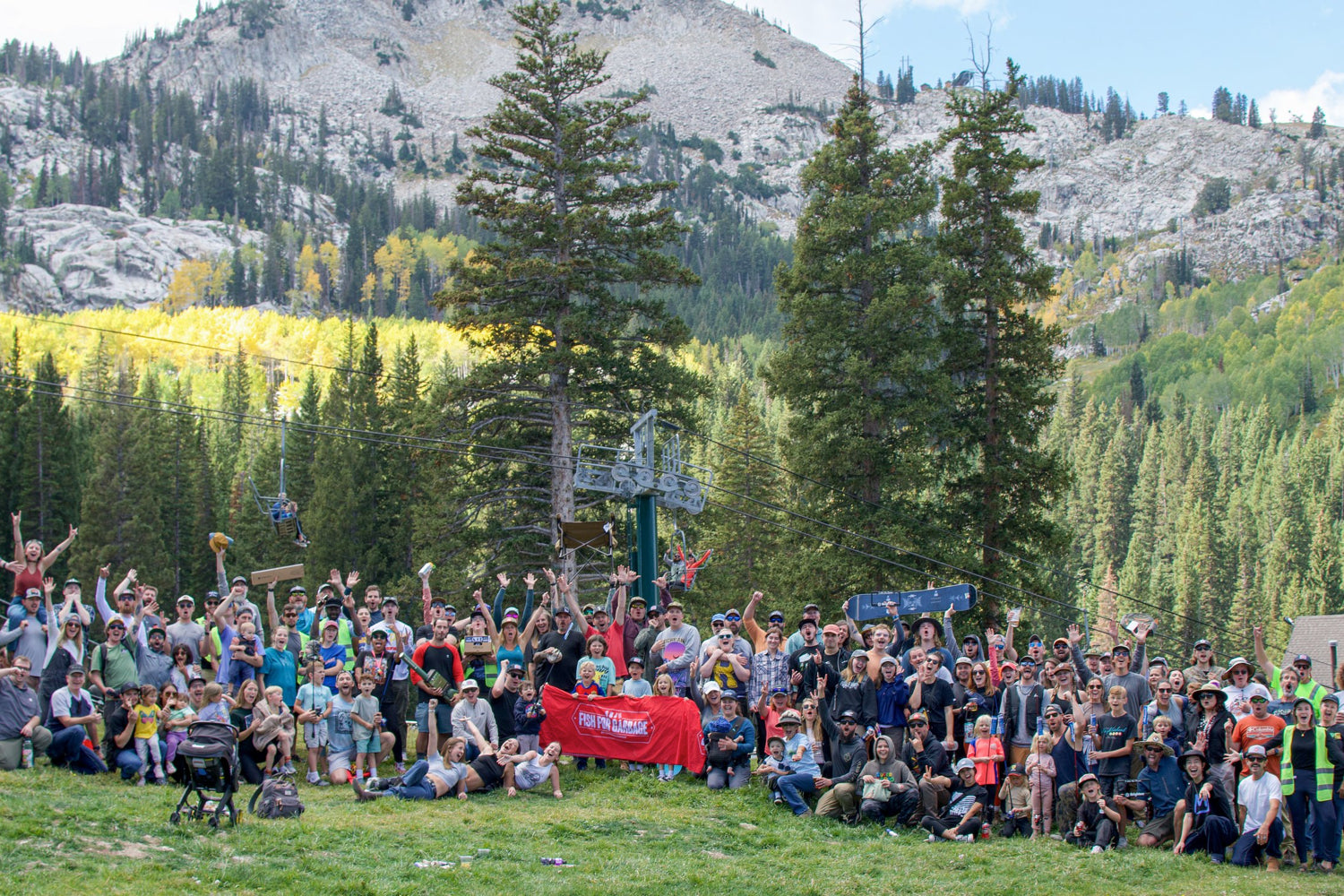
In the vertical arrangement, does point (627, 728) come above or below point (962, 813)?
above

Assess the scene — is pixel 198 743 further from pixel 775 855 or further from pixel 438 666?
pixel 775 855

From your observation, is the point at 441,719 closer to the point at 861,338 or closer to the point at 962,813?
the point at 962,813

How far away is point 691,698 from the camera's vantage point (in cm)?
1540

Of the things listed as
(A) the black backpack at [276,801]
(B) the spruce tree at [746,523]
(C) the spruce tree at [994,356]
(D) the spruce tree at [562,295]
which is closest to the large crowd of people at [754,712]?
(A) the black backpack at [276,801]

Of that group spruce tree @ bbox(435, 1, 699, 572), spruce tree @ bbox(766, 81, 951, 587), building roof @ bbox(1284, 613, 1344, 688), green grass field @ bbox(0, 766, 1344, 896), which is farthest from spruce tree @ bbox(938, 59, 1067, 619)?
green grass field @ bbox(0, 766, 1344, 896)

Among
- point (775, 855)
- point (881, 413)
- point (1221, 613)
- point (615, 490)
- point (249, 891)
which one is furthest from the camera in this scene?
point (1221, 613)

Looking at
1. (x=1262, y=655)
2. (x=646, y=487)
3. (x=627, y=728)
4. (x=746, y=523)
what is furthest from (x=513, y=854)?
(x=746, y=523)

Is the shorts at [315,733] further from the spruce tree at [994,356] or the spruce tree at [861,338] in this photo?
the spruce tree at [994,356]

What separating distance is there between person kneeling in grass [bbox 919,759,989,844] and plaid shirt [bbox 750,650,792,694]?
2.63 metres

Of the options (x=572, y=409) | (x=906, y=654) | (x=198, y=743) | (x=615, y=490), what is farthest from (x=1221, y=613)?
(x=198, y=743)

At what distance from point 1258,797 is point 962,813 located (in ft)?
9.73

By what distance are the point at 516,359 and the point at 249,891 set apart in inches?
920

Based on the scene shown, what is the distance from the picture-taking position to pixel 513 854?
11453 mm

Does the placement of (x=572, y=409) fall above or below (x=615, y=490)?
above
